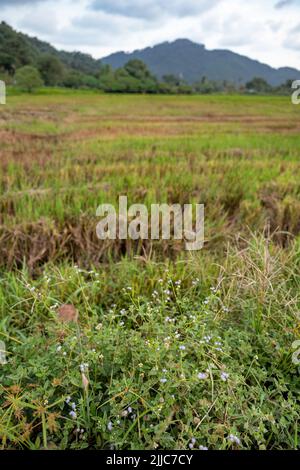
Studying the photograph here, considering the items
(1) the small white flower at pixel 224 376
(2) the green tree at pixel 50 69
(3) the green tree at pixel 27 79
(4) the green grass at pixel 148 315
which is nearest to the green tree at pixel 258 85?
(2) the green tree at pixel 50 69

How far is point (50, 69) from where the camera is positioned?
7250 cm

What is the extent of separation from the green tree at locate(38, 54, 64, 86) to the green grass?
7543 centimetres

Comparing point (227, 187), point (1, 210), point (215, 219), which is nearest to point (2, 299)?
point (1, 210)

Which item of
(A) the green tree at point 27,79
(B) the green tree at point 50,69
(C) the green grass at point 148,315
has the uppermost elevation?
(B) the green tree at point 50,69

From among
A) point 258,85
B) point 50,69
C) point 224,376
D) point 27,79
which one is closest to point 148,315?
point 224,376

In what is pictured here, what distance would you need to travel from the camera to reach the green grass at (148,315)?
1.43 metres

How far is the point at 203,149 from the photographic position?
8445mm

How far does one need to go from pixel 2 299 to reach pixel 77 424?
48.2 inches

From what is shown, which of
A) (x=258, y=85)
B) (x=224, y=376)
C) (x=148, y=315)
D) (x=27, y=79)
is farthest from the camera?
(x=258, y=85)

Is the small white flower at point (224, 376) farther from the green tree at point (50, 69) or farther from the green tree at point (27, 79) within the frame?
the green tree at point (50, 69)

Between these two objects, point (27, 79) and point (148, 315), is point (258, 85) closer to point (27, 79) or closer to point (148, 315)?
point (27, 79)

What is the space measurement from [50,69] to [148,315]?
81.2m

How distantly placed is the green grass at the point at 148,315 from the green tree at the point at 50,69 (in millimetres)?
75434

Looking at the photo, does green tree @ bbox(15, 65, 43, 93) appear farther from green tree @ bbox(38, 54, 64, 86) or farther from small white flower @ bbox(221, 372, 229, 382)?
small white flower @ bbox(221, 372, 229, 382)
